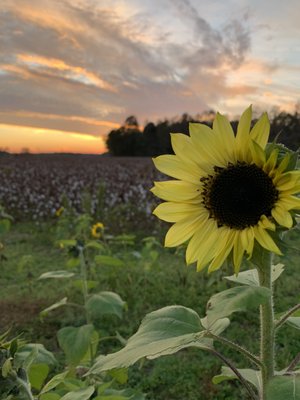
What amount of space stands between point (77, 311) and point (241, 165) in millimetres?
3478

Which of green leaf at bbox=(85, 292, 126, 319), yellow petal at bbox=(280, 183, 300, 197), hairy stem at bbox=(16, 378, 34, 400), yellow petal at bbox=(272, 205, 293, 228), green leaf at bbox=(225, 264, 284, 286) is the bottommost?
green leaf at bbox=(85, 292, 126, 319)

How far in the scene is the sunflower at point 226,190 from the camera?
41.1 inches

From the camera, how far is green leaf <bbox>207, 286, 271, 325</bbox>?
38.7 inches

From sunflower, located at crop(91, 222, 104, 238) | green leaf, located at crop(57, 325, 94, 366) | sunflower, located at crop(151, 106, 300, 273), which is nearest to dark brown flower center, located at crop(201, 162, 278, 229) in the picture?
sunflower, located at crop(151, 106, 300, 273)

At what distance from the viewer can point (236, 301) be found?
1.00 metres

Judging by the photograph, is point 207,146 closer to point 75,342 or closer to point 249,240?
point 249,240

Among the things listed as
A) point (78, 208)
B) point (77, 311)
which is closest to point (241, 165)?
point (77, 311)

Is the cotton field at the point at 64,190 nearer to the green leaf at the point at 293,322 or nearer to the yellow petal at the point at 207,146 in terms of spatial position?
the green leaf at the point at 293,322

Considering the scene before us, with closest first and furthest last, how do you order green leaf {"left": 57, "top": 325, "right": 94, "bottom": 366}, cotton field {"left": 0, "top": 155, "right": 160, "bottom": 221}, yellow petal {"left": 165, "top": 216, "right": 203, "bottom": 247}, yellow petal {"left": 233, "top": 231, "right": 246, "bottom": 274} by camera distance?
yellow petal {"left": 233, "top": 231, "right": 246, "bottom": 274}
yellow petal {"left": 165, "top": 216, "right": 203, "bottom": 247}
green leaf {"left": 57, "top": 325, "right": 94, "bottom": 366}
cotton field {"left": 0, "top": 155, "right": 160, "bottom": 221}

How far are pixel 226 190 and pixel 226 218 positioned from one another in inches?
2.5

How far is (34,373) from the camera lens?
60.9 inches

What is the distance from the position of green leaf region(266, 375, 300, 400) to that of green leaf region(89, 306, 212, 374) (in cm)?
17

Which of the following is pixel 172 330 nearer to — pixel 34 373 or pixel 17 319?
pixel 34 373

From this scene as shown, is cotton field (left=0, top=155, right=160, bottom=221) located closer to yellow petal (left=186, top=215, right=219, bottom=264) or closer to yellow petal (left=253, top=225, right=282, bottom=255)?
yellow petal (left=186, top=215, right=219, bottom=264)
